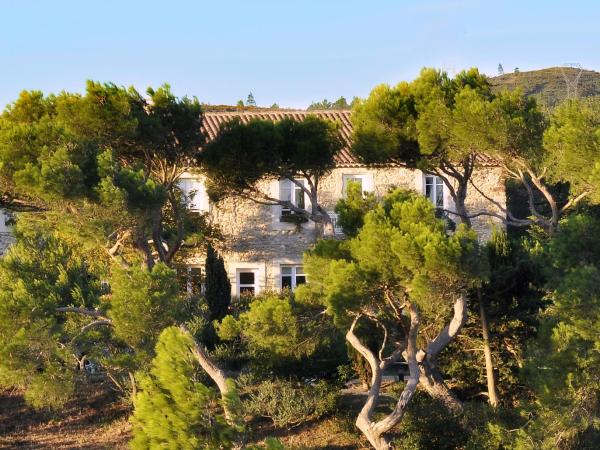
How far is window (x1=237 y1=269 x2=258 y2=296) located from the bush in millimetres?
10817

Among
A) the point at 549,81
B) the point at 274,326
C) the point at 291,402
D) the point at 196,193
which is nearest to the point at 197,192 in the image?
the point at 196,193

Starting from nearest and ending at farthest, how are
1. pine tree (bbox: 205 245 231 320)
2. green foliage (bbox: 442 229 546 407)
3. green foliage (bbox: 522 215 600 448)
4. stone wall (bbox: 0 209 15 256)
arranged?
green foliage (bbox: 522 215 600 448), green foliage (bbox: 442 229 546 407), pine tree (bbox: 205 245 231 320), stone wall (bbox: 0 209 15 256)

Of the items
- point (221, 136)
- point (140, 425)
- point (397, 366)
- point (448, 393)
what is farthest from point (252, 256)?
point (140, 425)

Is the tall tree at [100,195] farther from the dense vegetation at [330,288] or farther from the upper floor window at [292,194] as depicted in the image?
the upper floor window at [292,194]

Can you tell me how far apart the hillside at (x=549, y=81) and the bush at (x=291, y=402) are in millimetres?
51394

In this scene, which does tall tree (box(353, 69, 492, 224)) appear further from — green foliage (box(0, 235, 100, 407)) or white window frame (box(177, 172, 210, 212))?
white window frame (box(177, 172, 210, 212))

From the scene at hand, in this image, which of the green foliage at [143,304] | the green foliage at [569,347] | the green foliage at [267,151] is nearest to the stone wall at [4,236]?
the green foliage at [267,151]

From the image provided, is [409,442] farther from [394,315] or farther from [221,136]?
[221,136]

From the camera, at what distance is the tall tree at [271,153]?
1784 centimetres

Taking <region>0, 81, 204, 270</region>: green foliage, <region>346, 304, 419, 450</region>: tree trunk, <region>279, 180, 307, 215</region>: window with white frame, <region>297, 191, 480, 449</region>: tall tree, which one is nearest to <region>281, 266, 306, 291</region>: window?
<region>279, 180, 307, 215</region>: window with white frame

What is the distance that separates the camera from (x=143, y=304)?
1479 cm

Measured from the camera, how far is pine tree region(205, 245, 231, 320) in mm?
23016

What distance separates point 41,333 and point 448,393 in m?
7.34

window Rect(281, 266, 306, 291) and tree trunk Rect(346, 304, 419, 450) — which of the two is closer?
tree trunk Rect(346, 304, 419, 450)
